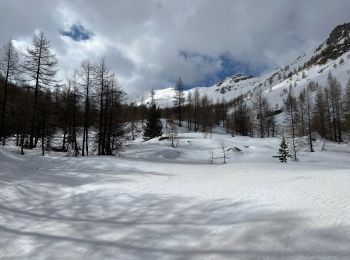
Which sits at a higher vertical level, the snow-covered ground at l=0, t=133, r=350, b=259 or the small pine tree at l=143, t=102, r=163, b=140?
the small pine tree at l=143, t=102, r=163, b=140

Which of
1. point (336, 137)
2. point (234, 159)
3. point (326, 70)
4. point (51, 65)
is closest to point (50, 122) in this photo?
point (51, 65)

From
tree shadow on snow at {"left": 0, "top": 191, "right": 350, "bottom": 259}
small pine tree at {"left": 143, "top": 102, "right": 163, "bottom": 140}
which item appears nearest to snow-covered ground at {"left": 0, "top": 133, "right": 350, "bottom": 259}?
tree shadow on snow at {"left": 0, "top": 191, "right": 350, "bottom": 259}

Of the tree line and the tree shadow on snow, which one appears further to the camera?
the tree line

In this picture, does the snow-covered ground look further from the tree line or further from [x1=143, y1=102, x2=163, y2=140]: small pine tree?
[x1=143, y1=102, x2=163, y2=140]: small pine tree

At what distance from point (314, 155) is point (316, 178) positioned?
103 feet

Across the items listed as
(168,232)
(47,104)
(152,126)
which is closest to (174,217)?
(168,232)

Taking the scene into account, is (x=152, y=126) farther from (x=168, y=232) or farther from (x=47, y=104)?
(x=168, y=232)

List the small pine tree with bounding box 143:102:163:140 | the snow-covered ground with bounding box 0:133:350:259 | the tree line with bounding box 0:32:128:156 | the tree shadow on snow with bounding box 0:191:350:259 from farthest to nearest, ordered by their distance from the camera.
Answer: the small pine tree with bounding box 143:102:163:140 → the tree line with bounding box 0:32:128:156 → the snow-covered ground with bounding box 0:133:350:259 → the tree shadow on snow with bounding box 0:191:350:259

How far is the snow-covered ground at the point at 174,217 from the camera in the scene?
6797 millimetres

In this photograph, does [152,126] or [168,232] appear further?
[152,126]

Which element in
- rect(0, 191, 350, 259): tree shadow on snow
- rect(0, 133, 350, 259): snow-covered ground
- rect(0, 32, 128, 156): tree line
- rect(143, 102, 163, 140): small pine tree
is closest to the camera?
rect(0, 191, 350, 259): tree shadow on snow

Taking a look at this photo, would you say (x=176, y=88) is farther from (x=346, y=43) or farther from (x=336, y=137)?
(x=346, y=43)

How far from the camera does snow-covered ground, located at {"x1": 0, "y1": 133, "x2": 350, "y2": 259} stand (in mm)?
6797

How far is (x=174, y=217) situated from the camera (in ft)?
29.7
